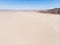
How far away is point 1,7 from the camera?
95 centimetres

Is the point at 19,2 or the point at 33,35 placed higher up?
the point at 19,2

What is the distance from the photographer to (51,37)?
950 millimetres

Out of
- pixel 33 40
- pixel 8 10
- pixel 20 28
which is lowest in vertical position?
pixel 33 40

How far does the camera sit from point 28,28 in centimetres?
96

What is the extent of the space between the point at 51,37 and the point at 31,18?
259 millimetres

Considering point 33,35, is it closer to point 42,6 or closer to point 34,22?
point 34,22

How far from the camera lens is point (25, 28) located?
0.96 metres

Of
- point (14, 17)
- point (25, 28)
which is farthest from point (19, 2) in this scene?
point (25, 28)

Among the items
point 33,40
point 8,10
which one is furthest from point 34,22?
point 8,10

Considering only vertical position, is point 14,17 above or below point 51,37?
above

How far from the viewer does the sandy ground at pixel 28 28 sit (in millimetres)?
944

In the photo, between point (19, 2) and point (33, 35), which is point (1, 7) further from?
point (33, 35)

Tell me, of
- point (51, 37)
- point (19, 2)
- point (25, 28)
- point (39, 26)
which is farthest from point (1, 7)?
point (51, 37)

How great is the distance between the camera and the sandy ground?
0.94m
